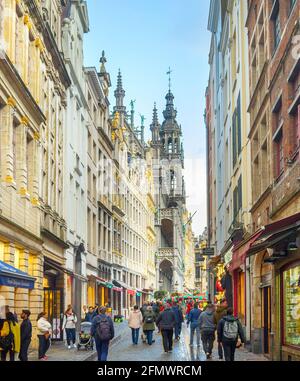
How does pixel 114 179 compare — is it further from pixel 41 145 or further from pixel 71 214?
pixel 41 145

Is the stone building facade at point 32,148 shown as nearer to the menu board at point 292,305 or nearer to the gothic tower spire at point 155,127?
the menu board at point 292,305

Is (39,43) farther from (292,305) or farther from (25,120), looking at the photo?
(292,305)

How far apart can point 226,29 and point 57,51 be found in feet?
36.7

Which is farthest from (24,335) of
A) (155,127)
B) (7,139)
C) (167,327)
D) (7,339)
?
(155,127)

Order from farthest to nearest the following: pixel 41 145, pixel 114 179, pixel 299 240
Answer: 1. pixel 114 179
2. pixel 41 145
3. pixel 299 240

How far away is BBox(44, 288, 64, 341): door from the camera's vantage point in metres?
28.0

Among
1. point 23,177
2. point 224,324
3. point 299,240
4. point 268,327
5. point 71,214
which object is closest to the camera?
point 299,240

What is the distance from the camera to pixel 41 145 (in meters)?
29.2

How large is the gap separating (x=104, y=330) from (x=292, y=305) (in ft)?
15.3

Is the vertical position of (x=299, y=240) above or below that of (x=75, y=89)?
below

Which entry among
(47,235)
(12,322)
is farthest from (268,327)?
(47,235)

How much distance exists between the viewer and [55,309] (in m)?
31.7

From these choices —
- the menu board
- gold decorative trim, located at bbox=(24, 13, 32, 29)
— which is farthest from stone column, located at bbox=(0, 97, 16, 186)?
the menu board

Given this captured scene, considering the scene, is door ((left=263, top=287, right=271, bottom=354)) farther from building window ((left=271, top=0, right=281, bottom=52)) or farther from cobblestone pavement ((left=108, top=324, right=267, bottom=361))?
building window ((left=271, top=0, right=281, bottom=52))
